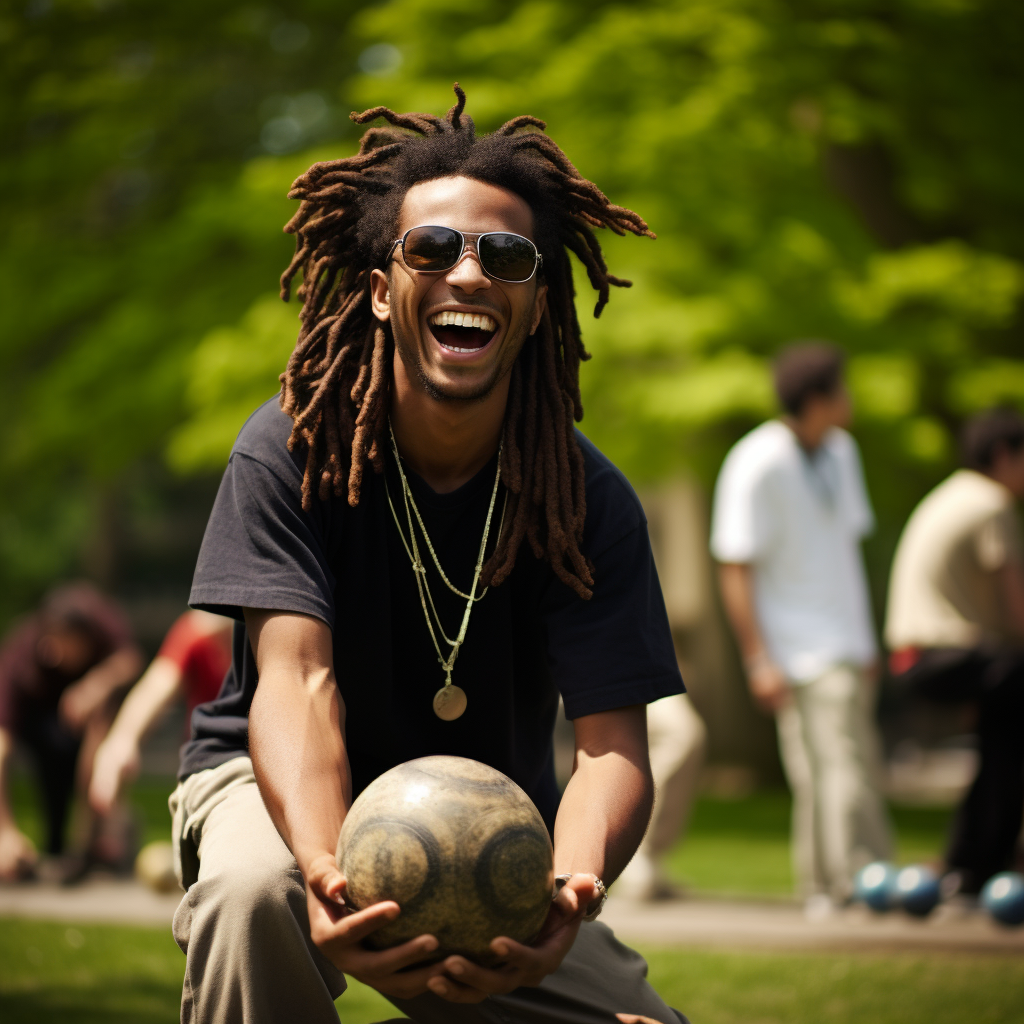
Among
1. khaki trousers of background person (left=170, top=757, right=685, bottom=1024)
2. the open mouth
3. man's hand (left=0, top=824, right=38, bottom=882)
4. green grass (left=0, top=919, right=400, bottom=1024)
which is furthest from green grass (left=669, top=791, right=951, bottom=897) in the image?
the open mouth

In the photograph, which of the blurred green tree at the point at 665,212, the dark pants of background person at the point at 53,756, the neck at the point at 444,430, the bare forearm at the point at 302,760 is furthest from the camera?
the blurred green tree at the point at 665,212

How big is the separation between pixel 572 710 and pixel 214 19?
48.7 feet

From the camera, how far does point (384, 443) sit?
3.83m

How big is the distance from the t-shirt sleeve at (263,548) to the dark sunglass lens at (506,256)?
2.26 ft

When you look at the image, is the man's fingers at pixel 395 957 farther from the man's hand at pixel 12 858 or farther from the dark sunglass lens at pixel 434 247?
the man's hand at pixel 12 858

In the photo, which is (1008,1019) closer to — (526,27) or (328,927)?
(328,927)

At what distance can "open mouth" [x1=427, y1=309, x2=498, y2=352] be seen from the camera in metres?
3.62

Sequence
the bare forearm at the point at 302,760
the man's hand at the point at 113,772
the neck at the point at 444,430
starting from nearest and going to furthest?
the bare forearm at the point at 302,760, the neck at the point at 444,430, the man's hand at the point at 113,772

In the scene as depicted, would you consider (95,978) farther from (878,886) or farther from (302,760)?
(878,886)

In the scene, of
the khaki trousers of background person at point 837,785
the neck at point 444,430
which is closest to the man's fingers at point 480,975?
the neck at point 444,430

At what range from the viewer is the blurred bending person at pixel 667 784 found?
312 inches

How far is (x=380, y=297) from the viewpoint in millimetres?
3861

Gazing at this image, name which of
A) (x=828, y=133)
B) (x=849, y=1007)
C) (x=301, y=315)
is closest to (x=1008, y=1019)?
(x=849, y=1007)

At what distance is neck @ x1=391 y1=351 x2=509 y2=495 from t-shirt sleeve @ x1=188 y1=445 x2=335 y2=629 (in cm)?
31
